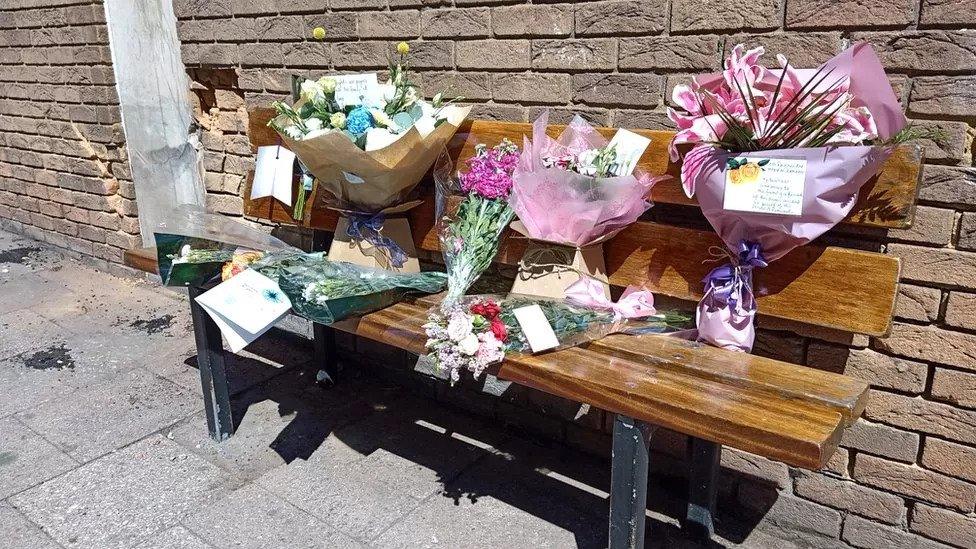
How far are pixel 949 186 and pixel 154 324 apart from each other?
412cm

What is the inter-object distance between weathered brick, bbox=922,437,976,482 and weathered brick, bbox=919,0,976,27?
124cm

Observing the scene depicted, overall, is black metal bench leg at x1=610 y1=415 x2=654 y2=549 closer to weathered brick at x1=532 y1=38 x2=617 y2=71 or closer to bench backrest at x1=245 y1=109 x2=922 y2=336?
bench backrest at x1=245 y1=109 x2=922 y2=336

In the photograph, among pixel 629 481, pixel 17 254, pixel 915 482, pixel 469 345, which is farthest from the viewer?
pixel 17 254

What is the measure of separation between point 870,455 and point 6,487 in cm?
316

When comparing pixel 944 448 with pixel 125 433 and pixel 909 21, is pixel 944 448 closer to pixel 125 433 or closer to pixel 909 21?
pixel 909 21

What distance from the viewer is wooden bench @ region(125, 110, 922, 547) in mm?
1685

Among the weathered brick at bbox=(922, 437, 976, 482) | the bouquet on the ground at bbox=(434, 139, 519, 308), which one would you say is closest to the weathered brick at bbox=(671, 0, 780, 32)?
the bouquet on the ground at bbox=(434, 139, 519, 308)

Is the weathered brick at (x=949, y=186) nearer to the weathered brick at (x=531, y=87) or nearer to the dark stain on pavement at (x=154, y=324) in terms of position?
the weathered brick at (x=531, y=87)

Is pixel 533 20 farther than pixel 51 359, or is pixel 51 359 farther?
pixel 51 359

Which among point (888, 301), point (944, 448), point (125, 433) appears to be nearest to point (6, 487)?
point (125, 433)

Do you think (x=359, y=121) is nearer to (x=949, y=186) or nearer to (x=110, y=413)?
(x=949, y=186)

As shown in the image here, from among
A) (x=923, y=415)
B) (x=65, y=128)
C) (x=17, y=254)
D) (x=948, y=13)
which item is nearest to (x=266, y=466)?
(x=923, y=415)

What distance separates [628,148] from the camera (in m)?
2.25

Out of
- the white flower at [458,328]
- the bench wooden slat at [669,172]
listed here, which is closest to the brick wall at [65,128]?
the bench wooden slat at [669,172]
